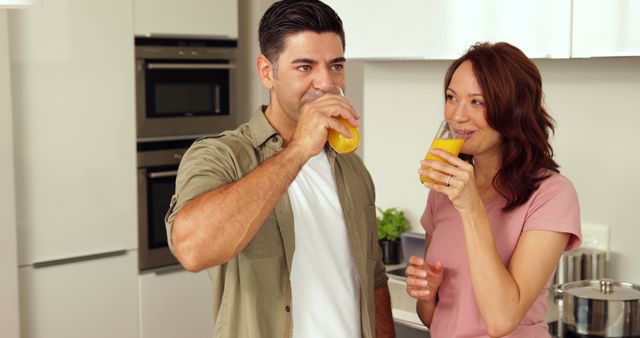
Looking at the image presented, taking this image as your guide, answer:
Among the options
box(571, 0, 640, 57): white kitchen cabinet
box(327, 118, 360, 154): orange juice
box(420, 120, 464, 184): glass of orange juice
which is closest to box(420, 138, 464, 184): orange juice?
box(420, 120, 464, 184): glass of orange juice

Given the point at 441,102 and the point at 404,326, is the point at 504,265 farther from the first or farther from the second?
the point at 441,102

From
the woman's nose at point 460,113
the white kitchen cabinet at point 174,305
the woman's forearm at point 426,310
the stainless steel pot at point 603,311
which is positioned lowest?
the white kitchen cabinet at point 174,305

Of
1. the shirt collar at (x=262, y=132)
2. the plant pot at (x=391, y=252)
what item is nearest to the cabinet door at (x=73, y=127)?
the plant pot at (x=391, y=252)

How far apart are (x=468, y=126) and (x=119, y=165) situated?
2456 mm

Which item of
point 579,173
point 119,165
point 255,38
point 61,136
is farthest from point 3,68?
point 579,173

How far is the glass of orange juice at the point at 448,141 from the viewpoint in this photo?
5.90ft

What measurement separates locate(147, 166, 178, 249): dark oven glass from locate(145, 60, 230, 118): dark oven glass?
0.91 ft

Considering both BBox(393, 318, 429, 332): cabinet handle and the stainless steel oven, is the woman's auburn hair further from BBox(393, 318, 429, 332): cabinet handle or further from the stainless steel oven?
the stainless steel oven

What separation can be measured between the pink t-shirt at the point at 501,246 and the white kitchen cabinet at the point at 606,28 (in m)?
0.57

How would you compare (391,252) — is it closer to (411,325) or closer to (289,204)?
(411,325)

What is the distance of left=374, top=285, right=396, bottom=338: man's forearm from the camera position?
6.65ft

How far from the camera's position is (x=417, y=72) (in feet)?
10.7

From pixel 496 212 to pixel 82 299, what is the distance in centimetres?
252

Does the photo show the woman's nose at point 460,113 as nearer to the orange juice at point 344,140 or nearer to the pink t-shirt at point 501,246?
the pink t-shirt at point 501,246
